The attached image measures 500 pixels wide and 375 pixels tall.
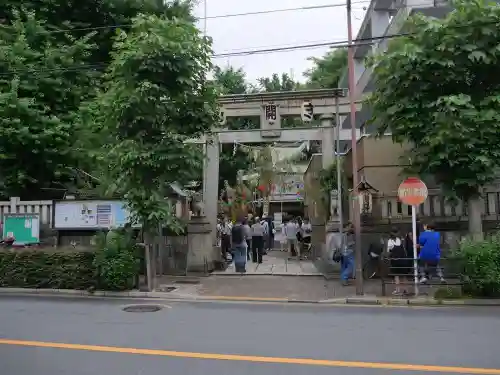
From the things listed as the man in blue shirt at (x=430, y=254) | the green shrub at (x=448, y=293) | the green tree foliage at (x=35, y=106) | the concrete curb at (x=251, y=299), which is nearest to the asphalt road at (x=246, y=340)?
the concrete curb at (x=251, y=299)

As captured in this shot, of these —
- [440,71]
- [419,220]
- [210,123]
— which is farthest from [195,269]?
[440,71]

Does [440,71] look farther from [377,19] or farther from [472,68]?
[377,19]

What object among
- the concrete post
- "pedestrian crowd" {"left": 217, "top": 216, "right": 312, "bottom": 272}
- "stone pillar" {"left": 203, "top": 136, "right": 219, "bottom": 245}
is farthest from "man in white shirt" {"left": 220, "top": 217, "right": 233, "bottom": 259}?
the concrete post

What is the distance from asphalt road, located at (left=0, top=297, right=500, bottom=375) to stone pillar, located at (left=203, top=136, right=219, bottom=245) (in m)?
6.76

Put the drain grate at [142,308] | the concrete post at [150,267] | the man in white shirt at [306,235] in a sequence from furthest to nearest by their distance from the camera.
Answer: the man in white shirt at [306,235], the concrete post at [150,267], the drain grate at [142,308]

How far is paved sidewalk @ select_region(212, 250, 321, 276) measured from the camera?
16.5 metres

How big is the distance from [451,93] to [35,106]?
13172 millimetres

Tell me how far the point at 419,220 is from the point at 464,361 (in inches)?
368

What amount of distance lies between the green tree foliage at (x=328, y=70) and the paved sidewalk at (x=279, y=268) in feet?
68.0

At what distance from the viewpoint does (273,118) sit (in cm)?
1788

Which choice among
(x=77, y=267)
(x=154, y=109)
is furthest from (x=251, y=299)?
(x=154, y=109)

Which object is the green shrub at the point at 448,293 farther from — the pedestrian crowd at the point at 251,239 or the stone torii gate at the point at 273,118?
the stone torii gate at the point at 273,118

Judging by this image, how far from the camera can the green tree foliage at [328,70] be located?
38.5 metres

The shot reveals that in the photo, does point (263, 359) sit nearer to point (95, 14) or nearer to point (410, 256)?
point (410, 256)
